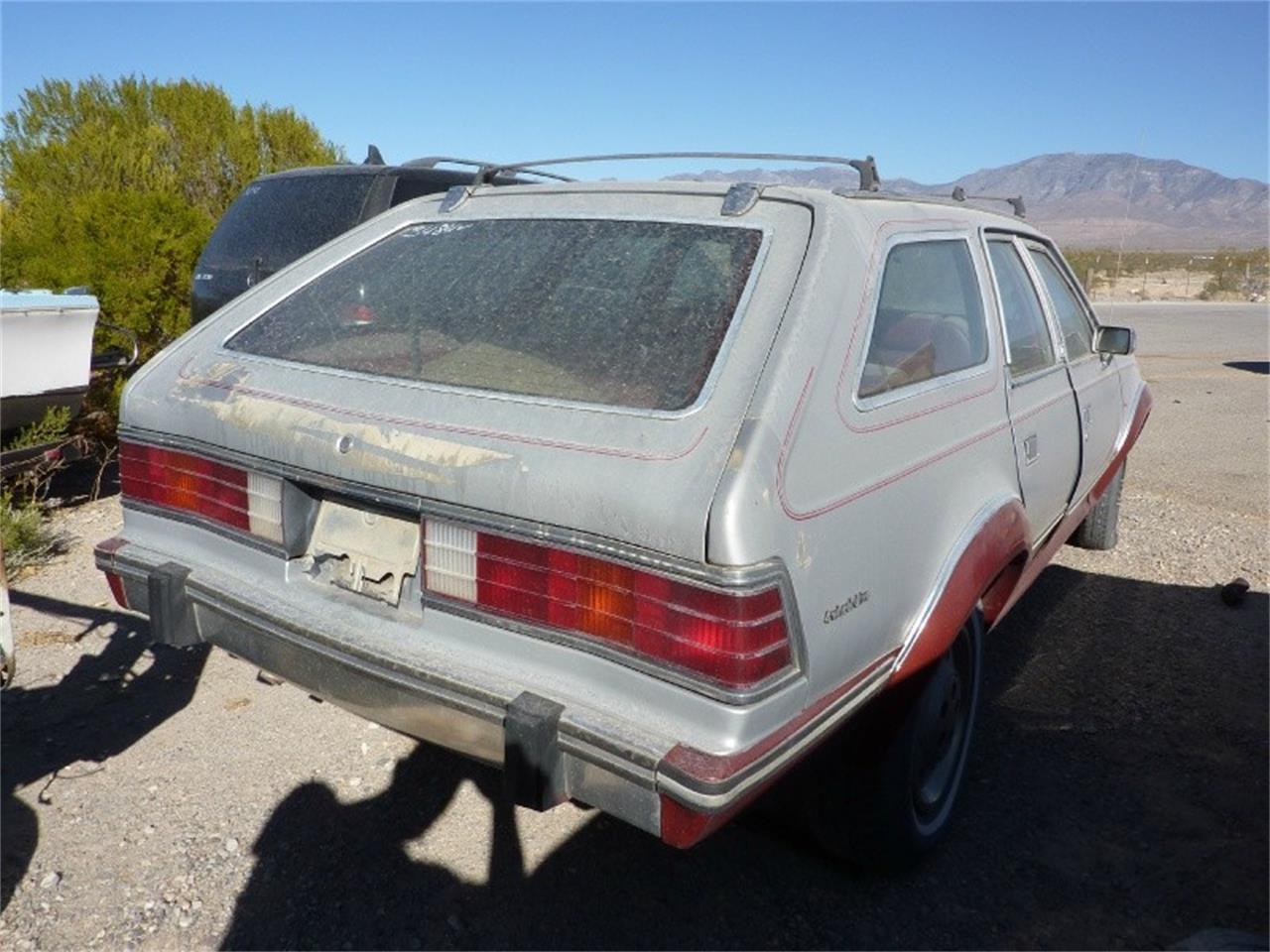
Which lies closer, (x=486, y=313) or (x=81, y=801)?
(x=486, y=313)

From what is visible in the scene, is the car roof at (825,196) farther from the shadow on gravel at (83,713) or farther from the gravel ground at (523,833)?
the shadow on gravel at (83,713)

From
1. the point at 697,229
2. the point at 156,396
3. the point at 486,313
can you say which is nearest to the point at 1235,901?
the point at 697,229

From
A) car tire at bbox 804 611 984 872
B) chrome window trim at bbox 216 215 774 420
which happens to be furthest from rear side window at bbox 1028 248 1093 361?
chrome window trim at bbox 216 215 774 420

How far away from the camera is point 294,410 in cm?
251

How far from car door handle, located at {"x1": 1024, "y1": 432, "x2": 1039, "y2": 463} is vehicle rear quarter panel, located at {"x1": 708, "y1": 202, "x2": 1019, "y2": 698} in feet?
1.45

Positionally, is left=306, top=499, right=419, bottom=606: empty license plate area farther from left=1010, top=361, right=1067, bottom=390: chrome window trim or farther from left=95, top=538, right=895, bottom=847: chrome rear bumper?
left=1010, top=361, right=1067, bottom=390: chrome window trim

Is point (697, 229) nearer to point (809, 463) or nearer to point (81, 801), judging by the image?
point (809, 463)

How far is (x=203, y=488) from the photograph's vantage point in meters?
2.71

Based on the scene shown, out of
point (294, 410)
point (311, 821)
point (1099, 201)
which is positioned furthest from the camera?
point (1099, 201)

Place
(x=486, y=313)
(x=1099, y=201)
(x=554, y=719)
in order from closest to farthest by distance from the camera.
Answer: (x=554, y=719)
(x=486, y=313)
(x=1099, y=201)

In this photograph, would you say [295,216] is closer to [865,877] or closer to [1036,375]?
[1036,375]

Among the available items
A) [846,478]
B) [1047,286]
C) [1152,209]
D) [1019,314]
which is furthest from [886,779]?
[1152,209]

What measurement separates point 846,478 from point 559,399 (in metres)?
0.63

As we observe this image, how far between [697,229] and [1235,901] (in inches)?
87.4
